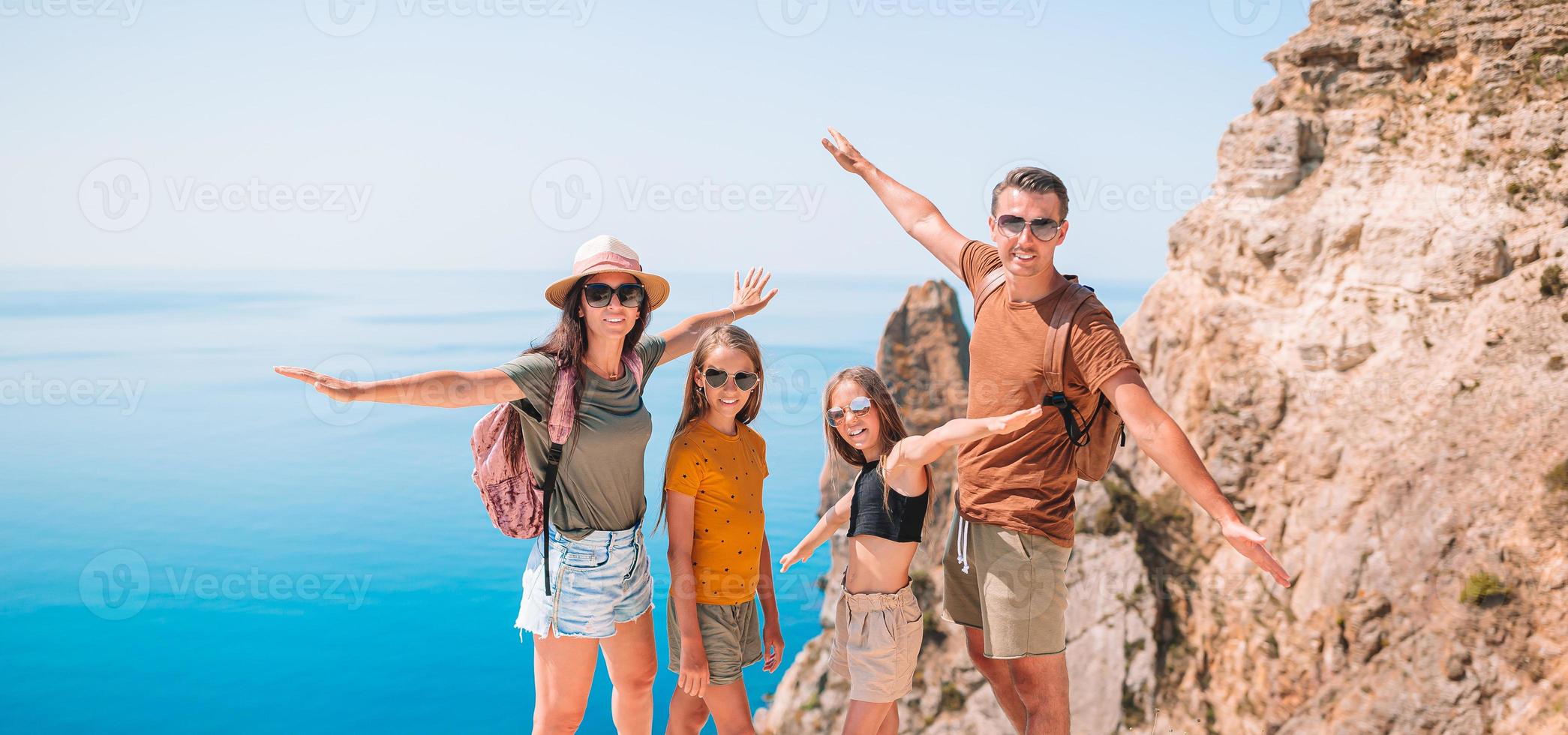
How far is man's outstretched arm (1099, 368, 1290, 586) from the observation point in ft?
11.8

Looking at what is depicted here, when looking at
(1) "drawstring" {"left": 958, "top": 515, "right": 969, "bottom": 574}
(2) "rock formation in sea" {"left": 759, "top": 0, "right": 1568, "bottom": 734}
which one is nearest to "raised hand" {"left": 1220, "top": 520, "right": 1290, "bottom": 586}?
(1) "drawstring" {"left": 958, "top": 515, "right": 969, "bottom": 574}

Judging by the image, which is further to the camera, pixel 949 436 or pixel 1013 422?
pixel 949 436

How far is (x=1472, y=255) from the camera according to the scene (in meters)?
19.8

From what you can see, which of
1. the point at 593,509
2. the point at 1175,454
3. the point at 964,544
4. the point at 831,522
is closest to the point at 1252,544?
the point at 1175,454

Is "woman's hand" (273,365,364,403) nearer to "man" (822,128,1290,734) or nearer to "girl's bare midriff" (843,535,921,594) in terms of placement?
"girl's bare midriff" (843,535,921,594)

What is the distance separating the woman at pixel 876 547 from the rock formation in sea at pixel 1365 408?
1850 cm

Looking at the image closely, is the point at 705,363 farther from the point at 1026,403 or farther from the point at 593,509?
the point at 1026,403

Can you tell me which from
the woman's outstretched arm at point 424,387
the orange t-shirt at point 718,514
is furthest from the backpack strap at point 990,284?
the woman's outstretched arm at point 424,387

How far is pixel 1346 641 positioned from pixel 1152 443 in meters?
20.6

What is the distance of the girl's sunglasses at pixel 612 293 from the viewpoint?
168 inches

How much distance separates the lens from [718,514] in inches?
174

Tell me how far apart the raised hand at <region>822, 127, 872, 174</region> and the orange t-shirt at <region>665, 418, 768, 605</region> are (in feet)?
5.44

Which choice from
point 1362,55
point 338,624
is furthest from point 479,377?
point 338,624

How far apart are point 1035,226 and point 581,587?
8.07 feet
